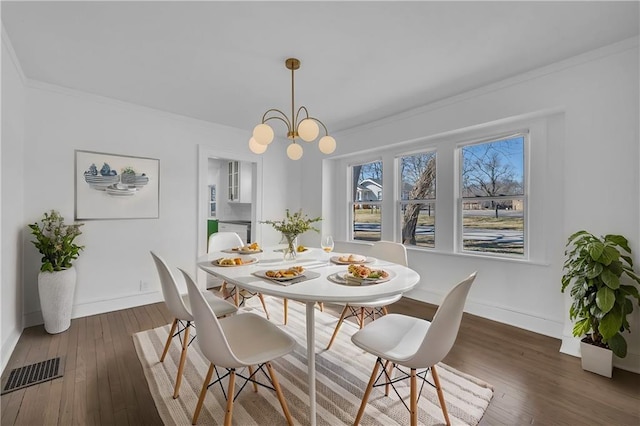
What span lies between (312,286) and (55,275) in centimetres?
267

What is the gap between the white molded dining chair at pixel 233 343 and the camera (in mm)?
1321

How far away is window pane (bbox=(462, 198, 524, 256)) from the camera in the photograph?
3.04 metres

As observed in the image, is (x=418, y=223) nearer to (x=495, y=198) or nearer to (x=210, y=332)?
(x=495, y=198)

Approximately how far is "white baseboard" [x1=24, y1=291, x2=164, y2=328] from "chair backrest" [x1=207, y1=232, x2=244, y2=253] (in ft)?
4.20

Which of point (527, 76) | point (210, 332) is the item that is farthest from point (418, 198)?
point (210, 332)

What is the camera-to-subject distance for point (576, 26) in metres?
2.01

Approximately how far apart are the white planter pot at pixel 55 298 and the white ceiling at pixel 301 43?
189 centimetres

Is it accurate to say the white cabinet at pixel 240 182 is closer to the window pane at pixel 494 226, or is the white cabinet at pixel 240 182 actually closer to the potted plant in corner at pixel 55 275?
the potted plant in corner at pixel 55 275

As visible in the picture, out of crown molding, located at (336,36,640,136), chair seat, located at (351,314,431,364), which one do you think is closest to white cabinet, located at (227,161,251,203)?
crown molding, located at (336,36,640,136)

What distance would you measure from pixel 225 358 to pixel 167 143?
330cm

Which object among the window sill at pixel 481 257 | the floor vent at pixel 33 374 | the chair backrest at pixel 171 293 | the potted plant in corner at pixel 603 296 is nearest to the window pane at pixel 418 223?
the window sill at pixel 481 257

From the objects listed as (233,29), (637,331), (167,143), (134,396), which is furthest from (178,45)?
(637,331)

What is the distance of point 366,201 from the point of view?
4.57 metres

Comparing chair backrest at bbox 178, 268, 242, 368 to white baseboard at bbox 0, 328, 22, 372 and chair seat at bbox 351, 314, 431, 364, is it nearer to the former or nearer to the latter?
chair seat at bbox 351, 314, 431, 364
